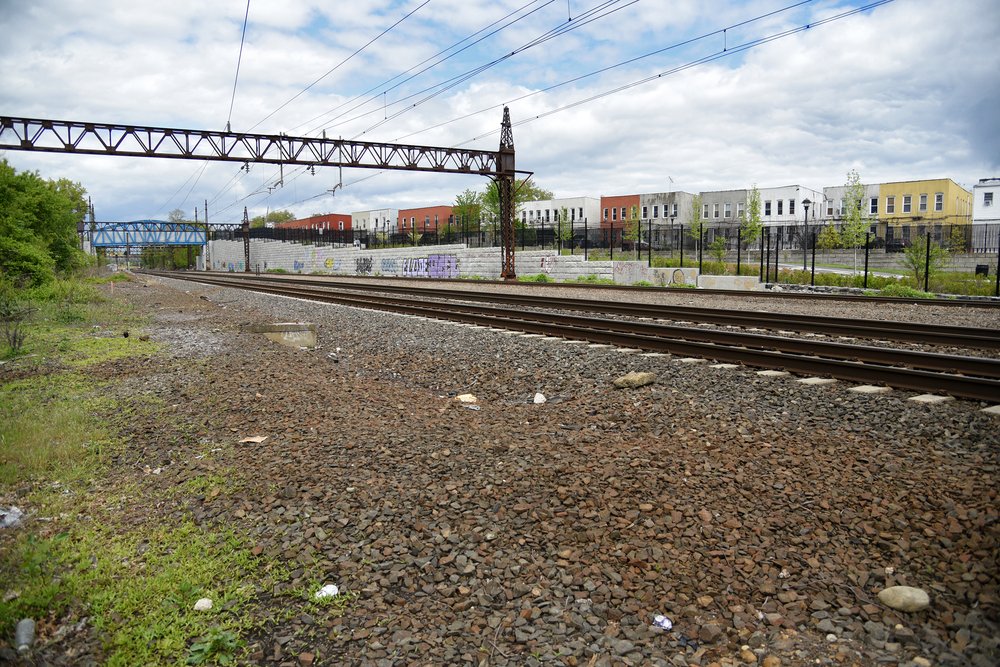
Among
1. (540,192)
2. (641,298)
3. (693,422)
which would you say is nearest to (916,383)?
(693,422)

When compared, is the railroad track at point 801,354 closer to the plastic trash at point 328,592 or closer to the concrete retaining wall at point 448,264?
the plastic trash at point 328,592

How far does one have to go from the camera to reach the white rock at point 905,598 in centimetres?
318

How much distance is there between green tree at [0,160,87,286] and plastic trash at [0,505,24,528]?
18199mm

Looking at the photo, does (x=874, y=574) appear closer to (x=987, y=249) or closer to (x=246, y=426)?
(x=246, y=426)

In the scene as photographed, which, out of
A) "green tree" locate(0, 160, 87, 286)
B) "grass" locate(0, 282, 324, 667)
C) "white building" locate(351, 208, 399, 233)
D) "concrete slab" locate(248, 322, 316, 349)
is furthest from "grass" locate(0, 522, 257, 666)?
"white building" locate(351, 208, 399, 233)

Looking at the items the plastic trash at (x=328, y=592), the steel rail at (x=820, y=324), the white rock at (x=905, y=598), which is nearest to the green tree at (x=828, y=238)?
the steel rail at (x=820, y=324)

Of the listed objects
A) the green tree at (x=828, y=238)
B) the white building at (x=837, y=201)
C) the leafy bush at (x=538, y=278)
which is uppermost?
the white building at (x=837, y=201)

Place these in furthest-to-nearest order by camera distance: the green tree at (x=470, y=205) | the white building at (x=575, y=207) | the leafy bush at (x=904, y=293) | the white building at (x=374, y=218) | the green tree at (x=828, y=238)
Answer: the white building at (x=374, y=218), the white building at (x=575, y=207), the green tree at (x=470, y=205), the green tree at (x=828, y=238), the leafy bush at (x=904, y=293)

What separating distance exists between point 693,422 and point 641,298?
1536 centimetres

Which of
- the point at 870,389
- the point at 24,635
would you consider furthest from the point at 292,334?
the point at 870,389

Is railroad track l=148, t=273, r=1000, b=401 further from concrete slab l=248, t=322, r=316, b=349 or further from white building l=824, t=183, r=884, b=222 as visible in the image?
white building l=824, t=183, r=884, b=222

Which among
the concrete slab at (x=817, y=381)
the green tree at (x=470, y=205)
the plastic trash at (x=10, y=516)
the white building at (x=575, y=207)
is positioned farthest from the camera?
the white building at (x=575, y=207)

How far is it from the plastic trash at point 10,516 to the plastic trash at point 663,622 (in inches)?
166

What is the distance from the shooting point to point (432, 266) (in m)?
46.4
